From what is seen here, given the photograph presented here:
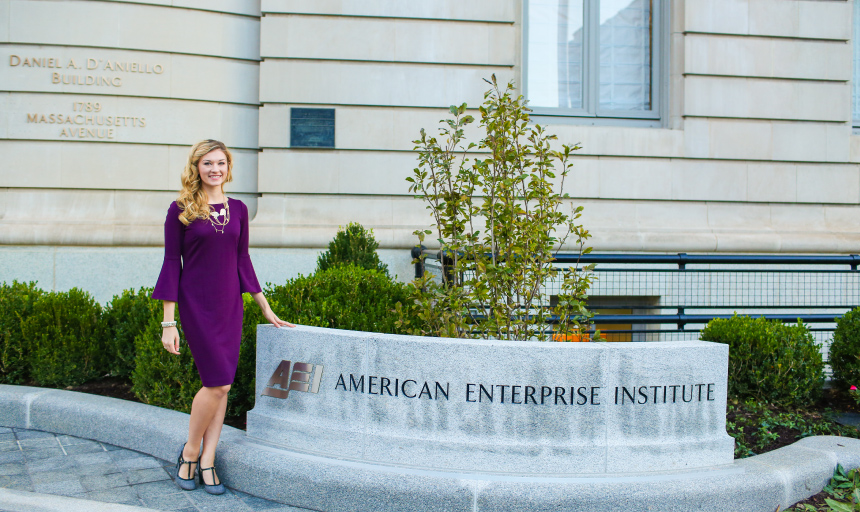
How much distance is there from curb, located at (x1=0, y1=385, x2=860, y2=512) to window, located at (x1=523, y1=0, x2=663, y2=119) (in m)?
6.63

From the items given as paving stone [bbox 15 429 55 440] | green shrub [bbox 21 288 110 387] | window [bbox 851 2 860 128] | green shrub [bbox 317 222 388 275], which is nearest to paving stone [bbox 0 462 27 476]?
paving stone [bbox 15 429 55 440]

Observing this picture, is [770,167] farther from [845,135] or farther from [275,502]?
[275,502]

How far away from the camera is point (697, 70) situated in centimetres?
962

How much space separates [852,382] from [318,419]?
490 cm

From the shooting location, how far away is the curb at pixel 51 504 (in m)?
3.51

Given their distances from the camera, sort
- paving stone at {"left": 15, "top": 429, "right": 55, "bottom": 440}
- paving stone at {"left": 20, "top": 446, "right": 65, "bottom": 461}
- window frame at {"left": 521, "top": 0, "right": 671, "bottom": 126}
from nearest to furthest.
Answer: paving stone at {"left": 20, "top": 446, "right": 65, "bottom": 461}
paving stone at {"left": 15, "top": 429, "right": 55, "bottom": 440}
window frame at {"left": 521, "top": 0, "right": 671, "bottom": 126}

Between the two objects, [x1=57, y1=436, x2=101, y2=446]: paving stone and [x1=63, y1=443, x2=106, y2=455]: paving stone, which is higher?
[x1=57, y1=436, x2=101, y2=446]: paving stone

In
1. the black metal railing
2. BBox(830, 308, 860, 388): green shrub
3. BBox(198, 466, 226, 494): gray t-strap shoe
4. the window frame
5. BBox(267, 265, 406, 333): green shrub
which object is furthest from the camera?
the window frame

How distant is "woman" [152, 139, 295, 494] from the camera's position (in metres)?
3.80

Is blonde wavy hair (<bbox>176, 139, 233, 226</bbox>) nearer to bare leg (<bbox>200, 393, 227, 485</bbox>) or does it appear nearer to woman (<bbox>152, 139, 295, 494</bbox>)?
woman (<bbox>152, 139, 295, 494</bbox>)

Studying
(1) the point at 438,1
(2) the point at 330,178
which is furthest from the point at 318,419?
(1) the point at 438,1

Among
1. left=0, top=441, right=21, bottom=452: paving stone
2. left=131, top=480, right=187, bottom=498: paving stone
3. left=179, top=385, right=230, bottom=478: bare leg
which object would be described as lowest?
left=131, top=480, right=187, bottom=498: paving stone

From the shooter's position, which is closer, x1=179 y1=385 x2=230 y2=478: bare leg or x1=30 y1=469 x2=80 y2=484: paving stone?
x1=179 y1=385 x2=230 y2=478: bare leg

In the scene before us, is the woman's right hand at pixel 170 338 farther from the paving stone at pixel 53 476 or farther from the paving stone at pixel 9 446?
the paving stone at pixel 9 446
